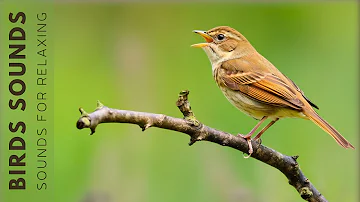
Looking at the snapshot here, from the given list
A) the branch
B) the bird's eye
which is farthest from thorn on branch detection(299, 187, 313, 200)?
the bird's eye

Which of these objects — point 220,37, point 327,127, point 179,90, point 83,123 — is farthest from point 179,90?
point 83,123

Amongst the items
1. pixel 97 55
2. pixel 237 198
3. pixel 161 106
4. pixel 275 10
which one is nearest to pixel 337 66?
pixel 275 10

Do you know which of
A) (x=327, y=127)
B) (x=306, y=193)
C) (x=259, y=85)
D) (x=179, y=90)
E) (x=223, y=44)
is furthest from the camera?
(x=179, y=90)

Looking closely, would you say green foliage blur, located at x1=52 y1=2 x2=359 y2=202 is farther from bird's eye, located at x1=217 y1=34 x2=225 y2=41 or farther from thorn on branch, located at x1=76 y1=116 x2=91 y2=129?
thorn on branch, located at x1=76 y1=116 x2=91 y2=129

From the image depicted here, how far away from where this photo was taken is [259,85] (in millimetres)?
6027

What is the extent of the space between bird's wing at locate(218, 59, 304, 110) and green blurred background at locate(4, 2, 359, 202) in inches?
24.0

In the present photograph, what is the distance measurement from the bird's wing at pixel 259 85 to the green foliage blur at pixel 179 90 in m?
0.61

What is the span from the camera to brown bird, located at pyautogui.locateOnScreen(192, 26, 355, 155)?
5.74 meters

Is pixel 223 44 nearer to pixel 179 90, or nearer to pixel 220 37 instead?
pixel 220 37

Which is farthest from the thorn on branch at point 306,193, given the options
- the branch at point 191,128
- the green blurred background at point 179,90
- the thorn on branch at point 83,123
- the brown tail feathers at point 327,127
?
the thorn on branch at point 83,123

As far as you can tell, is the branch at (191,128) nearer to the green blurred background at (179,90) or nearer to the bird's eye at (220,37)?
the green blurred background at (179,90)

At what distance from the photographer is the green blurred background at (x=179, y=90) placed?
6039 mm

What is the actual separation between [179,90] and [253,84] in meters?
2.38

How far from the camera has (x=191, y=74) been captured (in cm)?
880
